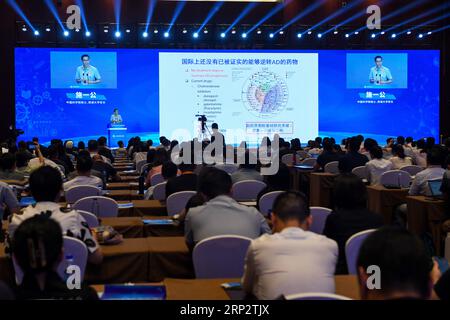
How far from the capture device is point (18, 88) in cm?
1678

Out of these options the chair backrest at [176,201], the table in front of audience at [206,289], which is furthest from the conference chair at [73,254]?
the chair backrest at [176,201]

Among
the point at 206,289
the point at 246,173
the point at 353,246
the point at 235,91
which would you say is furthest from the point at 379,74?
the point at 206,289

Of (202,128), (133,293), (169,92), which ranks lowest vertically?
(133,293)

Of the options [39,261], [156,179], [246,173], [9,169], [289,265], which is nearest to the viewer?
[39,261]

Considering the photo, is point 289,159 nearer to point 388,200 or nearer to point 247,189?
point 388,200

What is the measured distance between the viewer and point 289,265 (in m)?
2.71

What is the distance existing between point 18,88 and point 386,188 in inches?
479

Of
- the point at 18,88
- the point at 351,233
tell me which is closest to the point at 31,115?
the point at 18,88

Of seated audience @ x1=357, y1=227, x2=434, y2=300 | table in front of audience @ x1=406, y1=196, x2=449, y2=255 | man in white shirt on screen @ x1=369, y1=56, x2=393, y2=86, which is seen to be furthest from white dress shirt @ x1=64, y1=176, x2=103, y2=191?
man in white shirt on screen @ x1=369, y1=56, x2=393, y2=86

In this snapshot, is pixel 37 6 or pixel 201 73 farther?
pixel 37 6

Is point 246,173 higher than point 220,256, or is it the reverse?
point 246,173

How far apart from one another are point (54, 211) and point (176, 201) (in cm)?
230

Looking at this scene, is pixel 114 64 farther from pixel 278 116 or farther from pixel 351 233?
pixel 351 233

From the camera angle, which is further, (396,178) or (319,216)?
(396,178)
